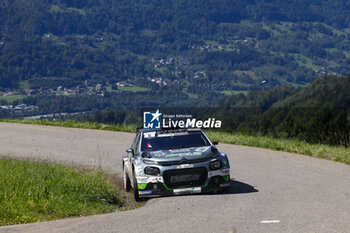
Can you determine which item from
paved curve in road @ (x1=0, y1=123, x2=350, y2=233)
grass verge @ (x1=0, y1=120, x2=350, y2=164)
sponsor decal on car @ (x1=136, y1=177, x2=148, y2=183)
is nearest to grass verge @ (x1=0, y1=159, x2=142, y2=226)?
sponsor decal on car @ (x1=136, y1=177, x2=148, y2=183)

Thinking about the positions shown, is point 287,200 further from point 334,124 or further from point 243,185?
point 334,124

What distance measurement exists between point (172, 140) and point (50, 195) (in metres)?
3.09

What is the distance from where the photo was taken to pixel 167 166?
1124 cm

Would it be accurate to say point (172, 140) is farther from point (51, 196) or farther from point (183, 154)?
point (51, 196)

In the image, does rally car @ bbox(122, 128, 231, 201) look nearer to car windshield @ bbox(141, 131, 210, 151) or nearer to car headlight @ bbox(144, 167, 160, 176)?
car headlight @ bbox(144, 167, 160, 176)

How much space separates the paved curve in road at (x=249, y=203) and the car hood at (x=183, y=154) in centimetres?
82

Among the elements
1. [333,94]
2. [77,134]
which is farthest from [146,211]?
[333,94]

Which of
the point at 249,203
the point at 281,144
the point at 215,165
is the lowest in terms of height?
the point at 281,144

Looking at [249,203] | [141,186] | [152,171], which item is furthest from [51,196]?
[249,203]

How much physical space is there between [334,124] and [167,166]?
36.4 meters

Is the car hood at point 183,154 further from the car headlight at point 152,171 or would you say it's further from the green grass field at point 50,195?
the green grass field at point 50,195

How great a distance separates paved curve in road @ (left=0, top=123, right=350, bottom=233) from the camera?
8.12 meters

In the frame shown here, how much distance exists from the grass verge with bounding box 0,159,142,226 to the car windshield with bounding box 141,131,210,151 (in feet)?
4.07

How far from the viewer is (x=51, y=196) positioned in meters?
10.3
